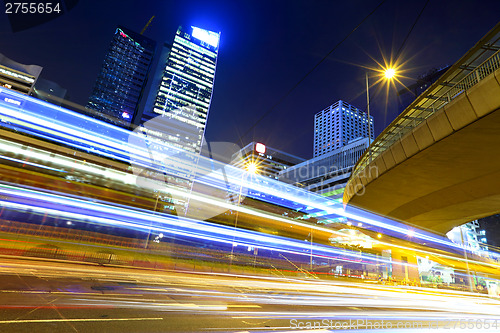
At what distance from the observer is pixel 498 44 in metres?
10.8

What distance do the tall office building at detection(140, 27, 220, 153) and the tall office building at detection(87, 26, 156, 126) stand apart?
12978 millimetres

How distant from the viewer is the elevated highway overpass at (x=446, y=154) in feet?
33.6

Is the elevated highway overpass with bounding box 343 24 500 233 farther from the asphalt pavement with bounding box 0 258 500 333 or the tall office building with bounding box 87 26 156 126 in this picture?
the tall office building with bounding box 87 26 156 126

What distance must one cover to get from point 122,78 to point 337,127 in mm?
130701

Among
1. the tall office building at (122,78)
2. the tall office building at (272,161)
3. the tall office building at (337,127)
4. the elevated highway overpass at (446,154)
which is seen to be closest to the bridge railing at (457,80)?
the elevated highway overpass at (446,154)

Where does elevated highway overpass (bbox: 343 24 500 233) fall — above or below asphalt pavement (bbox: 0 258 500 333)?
above

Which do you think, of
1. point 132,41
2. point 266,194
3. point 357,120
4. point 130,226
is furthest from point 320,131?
point 130,226

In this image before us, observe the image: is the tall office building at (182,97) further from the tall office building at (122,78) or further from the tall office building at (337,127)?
the tall office building at (337,127)

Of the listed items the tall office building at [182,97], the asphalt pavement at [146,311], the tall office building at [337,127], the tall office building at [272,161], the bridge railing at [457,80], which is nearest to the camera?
the asphalt pavement at [146,311]

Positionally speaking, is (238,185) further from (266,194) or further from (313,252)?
(313,252)

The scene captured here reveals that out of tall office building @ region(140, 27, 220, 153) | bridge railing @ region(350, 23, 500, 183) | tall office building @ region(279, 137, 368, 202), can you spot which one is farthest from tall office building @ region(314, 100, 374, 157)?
bridge railing @ region(350, 23, 500, 183)

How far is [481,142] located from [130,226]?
2022 cm

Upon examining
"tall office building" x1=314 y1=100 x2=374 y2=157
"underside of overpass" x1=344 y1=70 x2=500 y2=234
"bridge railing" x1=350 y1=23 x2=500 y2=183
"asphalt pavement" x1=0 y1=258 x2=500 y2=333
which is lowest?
"asphalt pavement" x1=0 y1=258 x2=500 y2=333

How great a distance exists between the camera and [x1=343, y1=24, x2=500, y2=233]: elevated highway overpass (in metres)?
10.2
